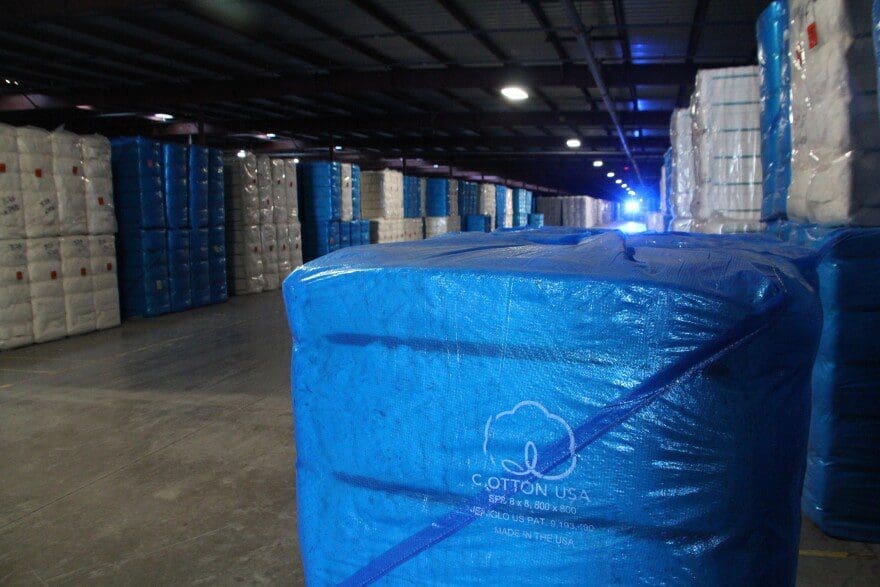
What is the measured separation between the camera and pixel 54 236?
26.5ft

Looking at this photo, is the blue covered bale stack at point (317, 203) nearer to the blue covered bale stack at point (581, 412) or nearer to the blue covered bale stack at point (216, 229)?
the blue covered bale stack at point (216, 229)

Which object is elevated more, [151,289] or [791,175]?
[791,175]

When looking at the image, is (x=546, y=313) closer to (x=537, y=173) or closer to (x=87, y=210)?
(x=87, y=210)

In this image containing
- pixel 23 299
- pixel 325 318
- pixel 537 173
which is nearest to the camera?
pixel 325 318

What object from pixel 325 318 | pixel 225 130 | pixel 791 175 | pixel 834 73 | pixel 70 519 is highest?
pixel 225 130

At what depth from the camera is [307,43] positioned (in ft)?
32.0

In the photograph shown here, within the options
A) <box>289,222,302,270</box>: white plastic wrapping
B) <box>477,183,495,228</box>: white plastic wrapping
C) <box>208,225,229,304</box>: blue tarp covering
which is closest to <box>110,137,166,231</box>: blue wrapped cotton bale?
<box>208,225,229,304</box>: blue tarp covering

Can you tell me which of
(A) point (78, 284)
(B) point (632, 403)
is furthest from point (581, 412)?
(A) point (78, 284)

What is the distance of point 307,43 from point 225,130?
7.14m

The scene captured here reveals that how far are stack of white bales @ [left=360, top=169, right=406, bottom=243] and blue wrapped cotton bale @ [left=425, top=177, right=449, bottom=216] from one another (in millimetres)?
4050

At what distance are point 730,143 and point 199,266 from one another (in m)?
8.30

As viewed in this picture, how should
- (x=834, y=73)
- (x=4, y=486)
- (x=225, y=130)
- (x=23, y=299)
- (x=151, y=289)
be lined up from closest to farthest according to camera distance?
(x=834, y=73) → (x=4, y=486) → (x=23, y=299) → (x=151, y=289) → (x=225, y=130)

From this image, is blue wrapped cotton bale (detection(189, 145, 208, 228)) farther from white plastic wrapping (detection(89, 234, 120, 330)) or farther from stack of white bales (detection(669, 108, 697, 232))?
stack of white bales (detection(669, 108, 697, 232))

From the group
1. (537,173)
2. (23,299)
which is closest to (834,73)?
(23,299)
